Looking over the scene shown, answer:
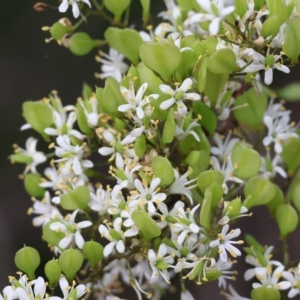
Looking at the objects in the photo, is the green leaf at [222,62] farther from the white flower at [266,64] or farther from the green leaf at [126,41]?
the green leaf at [126,41]

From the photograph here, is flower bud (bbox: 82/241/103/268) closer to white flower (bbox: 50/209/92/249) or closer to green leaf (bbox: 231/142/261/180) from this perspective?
white flower (bbox: 50/209/92/249)

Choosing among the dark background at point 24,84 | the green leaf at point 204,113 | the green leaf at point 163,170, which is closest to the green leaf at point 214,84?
the green leaf at point 204,113

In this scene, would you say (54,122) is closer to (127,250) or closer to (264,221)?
(127,250)

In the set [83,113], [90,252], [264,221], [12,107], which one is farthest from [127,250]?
[12,107]

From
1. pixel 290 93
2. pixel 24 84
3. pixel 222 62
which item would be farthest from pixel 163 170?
pixel 24 84

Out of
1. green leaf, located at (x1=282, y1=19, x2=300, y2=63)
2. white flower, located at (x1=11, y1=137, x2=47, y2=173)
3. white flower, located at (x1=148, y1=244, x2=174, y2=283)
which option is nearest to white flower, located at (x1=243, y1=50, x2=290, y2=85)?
green leaf, located at (x1=282, y1=19, x2=300, y2=63)

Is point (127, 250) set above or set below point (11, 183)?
above
